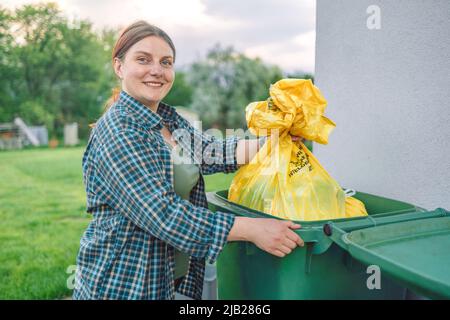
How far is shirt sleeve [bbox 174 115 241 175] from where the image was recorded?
2115 millimetres

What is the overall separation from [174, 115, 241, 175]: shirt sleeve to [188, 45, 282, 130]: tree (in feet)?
40.7

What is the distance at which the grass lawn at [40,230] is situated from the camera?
3.34 metres

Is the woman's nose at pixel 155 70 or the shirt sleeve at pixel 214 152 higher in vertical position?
the woman's nose at pixel 155 70

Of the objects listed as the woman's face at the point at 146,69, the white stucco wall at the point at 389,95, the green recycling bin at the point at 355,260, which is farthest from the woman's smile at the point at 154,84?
the white stucco wall at the point at 389,95

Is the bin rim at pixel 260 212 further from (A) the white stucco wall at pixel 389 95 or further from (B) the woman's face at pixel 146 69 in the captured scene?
(B) the woman's face at pixel 146 69

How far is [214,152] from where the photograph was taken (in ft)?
7.09

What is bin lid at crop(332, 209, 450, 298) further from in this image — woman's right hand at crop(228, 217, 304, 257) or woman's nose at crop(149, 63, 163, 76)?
woman's nose at crop(149, 63, 163, 76)

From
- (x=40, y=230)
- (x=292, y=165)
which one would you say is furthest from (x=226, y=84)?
(x=292, y=165)

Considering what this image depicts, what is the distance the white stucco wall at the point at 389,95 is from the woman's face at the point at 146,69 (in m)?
1.18

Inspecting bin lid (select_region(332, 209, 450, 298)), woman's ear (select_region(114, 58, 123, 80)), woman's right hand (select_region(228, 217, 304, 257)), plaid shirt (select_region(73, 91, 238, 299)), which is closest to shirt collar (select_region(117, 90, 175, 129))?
plaid shirt (select_region(73, 91, 238, 299))

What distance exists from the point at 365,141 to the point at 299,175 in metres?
0.82

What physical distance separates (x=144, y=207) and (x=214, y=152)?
809mm
